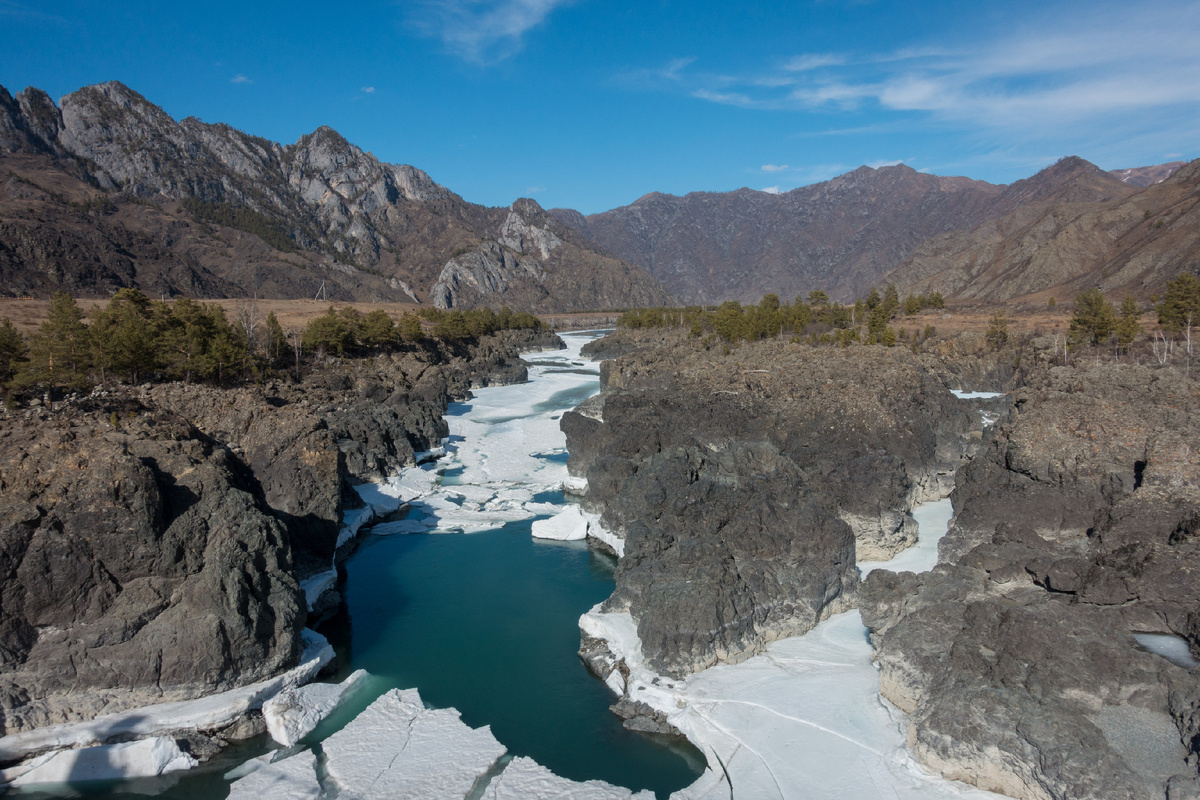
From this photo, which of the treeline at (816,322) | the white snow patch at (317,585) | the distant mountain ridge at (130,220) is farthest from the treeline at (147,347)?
the distant mountain ridge at (130,220)

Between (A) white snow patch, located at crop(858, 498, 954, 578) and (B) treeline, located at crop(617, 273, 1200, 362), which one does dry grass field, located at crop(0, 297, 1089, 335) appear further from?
(A) white snow patch, located at crop(858, 498, 954, 578)

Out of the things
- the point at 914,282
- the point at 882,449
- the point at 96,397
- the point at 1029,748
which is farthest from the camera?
the point at 914,282

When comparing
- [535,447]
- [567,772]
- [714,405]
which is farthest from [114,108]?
[567,772]

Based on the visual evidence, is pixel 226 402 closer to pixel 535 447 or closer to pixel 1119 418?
pixel 535 447

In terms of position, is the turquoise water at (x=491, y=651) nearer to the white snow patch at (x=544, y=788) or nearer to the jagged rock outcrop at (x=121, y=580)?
the white snow patch at (x=544, y=788)

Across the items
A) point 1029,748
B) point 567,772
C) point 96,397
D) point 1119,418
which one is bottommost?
point 567,772

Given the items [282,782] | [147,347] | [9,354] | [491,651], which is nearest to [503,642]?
[491,651]

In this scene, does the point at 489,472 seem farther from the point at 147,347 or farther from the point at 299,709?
the point at 299,709
